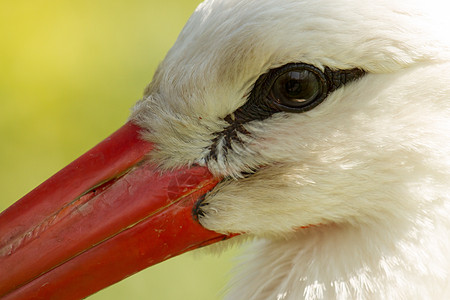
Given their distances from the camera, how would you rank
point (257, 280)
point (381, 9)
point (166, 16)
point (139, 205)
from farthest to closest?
point (166, 16)
point (257, 280)
point (139, 205)
point (381, 9)

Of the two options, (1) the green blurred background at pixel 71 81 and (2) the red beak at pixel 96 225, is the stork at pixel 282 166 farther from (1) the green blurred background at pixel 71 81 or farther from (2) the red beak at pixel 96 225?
(1) the green blurred background at pixel 71 81

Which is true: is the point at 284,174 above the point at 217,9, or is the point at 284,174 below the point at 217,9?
below

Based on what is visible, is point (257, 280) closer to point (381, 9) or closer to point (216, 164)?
point (216, 164)

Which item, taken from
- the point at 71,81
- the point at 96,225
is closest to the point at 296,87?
the point at 96,225

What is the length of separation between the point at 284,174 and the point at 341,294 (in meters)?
0.34

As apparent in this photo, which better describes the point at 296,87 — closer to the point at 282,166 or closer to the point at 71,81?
the point at 282,166

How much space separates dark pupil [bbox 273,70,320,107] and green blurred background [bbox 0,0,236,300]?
261 centimetres

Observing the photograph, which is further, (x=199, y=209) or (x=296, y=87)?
(x=199, y=209)

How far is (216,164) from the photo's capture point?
6.50ft

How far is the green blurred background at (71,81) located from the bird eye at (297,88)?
2.60 m

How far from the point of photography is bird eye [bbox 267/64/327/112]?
1869 millimetres

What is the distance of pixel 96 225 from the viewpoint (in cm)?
195

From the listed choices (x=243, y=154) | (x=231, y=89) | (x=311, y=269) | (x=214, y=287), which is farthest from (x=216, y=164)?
(x=214, y=287)

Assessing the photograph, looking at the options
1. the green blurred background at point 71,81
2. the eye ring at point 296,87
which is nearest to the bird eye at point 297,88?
the eye ring at point 296,87
